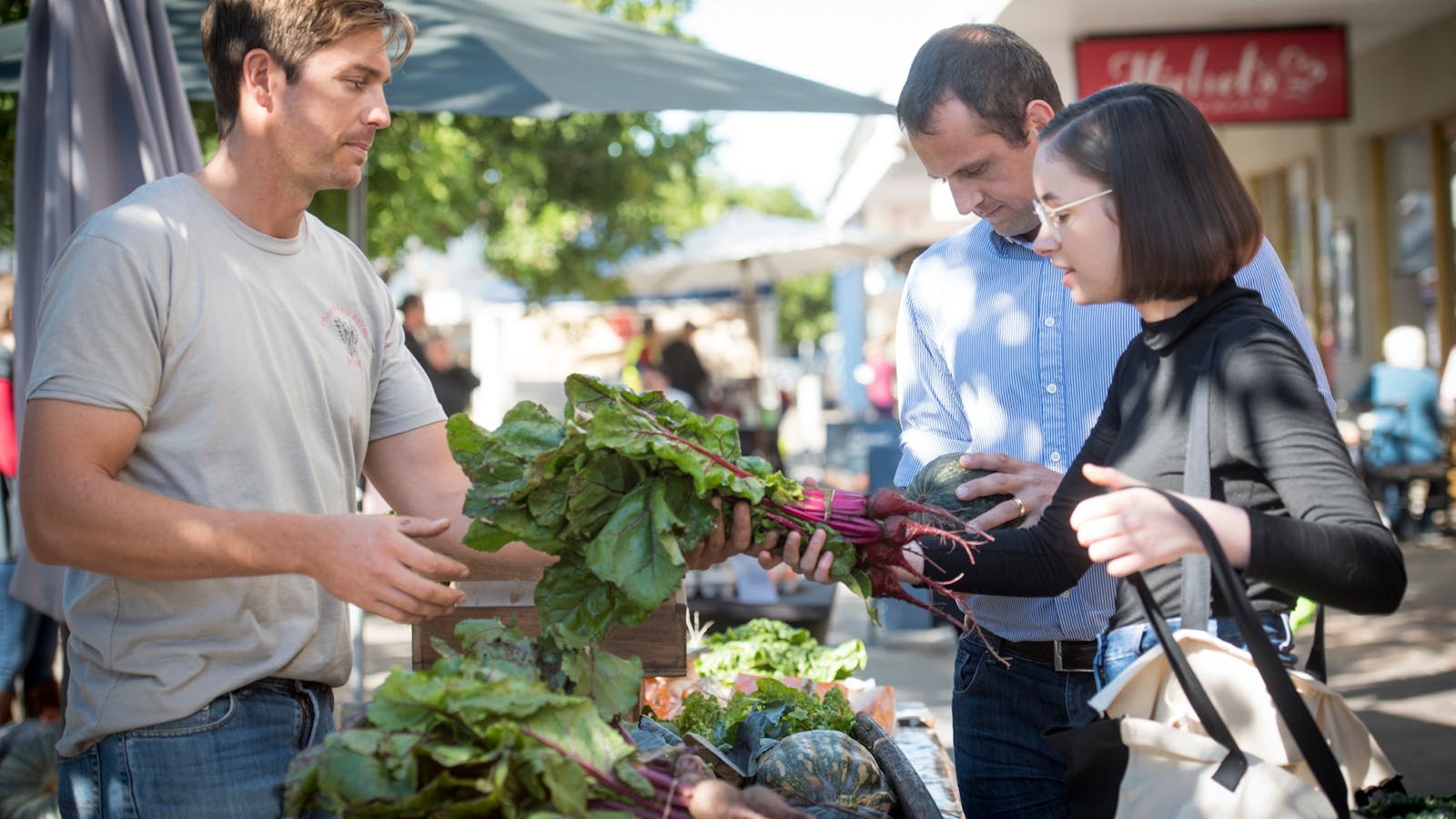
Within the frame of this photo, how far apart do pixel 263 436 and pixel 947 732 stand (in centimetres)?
539

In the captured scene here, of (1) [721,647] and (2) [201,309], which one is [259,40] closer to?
(2) [201,309]

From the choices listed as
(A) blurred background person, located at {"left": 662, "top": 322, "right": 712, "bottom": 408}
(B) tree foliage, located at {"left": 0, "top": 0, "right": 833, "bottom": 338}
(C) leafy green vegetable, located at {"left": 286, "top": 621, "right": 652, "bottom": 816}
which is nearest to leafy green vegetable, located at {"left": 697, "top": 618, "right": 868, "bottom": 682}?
(C) leafy green vegetable, located at {"left": 286, "top": 621, "right": 652, "bottom": 816}

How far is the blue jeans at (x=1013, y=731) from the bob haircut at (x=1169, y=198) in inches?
42.1

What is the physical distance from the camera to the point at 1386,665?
8.12 m

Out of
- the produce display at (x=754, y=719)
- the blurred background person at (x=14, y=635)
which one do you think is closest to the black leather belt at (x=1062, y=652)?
the produce display at (x=754, y=719)

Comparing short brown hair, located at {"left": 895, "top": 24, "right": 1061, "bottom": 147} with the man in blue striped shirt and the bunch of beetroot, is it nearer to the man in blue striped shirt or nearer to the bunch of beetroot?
the man in blue striped shirt

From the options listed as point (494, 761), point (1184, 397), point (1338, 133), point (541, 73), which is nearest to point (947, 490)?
point (1184, 397)

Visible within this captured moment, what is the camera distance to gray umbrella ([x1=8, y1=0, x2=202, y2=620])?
3.53 m

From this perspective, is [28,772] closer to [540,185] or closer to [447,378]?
[447,378]

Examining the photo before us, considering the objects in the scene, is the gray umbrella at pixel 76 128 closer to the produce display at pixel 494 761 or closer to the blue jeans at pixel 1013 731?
the produce display at pixel 494 761

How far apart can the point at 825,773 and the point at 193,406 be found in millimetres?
1415

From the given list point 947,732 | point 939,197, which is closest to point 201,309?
point 947,732

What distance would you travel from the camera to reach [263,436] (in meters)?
2.46

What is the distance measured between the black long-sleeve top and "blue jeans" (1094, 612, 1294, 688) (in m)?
0.03
